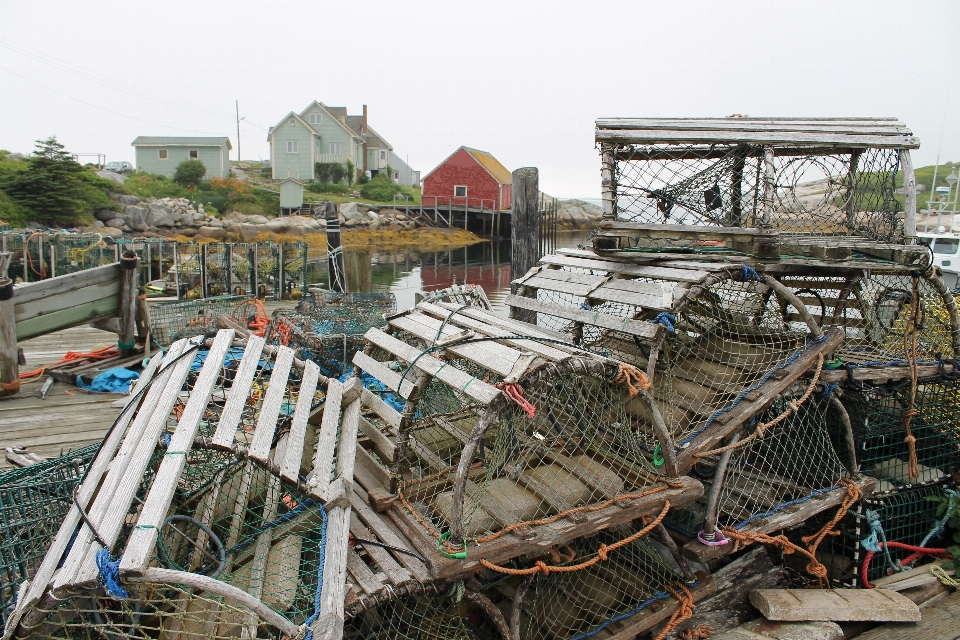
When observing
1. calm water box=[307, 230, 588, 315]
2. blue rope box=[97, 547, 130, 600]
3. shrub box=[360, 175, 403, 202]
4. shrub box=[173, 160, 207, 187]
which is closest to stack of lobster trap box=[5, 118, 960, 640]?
blue rope box=[97, 547, 130, 600]

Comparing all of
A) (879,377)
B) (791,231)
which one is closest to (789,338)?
(879,377)

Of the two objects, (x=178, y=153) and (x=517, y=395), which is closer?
(x=517, y=395)

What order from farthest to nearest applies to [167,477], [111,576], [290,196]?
[290,196] < [167,477] < [111,576]

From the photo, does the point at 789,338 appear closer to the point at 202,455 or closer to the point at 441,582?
the point at 441,582

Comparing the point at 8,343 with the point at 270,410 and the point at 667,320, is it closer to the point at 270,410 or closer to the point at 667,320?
the point at 270,410

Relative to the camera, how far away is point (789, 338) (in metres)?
4.02

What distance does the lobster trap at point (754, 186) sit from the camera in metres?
3.89

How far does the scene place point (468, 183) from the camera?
39750 millimetres

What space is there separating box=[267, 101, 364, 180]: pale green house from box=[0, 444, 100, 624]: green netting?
43237 mm

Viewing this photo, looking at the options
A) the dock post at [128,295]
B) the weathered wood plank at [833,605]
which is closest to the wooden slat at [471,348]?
the weathered wood plank at [833,605]

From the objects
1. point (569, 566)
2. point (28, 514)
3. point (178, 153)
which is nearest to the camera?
point (28, 514)

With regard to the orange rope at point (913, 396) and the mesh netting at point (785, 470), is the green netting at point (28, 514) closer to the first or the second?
the mesh netting at point (785, 470)

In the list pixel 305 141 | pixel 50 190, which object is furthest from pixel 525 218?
pixel 305 141

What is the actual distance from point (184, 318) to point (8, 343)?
2.03 m
